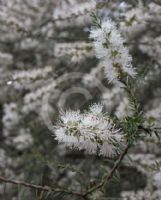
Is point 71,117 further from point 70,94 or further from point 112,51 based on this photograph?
point 70,94

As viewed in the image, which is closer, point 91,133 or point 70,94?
point 91,133

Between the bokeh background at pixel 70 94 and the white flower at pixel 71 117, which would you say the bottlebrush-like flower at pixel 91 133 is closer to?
the white flower at pixel 71 117

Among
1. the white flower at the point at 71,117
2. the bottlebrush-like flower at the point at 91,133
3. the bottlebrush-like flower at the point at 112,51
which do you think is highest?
the bottlebrush-like flower at the point at 112,51

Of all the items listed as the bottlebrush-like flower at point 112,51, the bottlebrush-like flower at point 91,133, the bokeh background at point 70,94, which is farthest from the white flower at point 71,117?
the bokeh background at point 70,94

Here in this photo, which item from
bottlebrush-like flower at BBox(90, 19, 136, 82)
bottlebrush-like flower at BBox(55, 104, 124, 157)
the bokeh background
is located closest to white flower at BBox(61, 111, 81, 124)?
bottlebrush-like flower at BBox(55, 104, 124, 157)

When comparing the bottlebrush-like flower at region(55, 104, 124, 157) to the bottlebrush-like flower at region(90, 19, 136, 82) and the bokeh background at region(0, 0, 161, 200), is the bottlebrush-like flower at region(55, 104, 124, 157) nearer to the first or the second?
the bottlebrush-like flower at region(90, 19, 136, 82)

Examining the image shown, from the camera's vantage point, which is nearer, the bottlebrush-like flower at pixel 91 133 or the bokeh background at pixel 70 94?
the bottlebrush-like flower at pixel 91 133

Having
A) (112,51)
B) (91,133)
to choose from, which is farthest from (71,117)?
(112,51)
